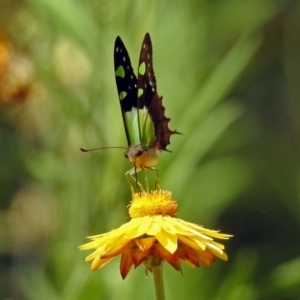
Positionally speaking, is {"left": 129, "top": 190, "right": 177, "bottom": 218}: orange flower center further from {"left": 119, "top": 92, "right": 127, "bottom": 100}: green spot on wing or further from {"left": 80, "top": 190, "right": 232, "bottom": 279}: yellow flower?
{"left": 119, "top": 92, "right": 127, "bottom": 100}: green spot on wing

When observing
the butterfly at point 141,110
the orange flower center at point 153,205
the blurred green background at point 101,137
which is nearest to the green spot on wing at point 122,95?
the butterfly at point 141,110

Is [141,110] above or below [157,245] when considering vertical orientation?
above

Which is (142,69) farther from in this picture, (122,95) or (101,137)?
(101,137)

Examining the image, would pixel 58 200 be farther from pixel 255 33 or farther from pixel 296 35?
pixel 296 35

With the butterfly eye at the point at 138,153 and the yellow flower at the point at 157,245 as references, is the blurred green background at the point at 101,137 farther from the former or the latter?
the yellow flower at the point at 157,245

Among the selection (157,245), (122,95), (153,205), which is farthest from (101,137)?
(157,245)
